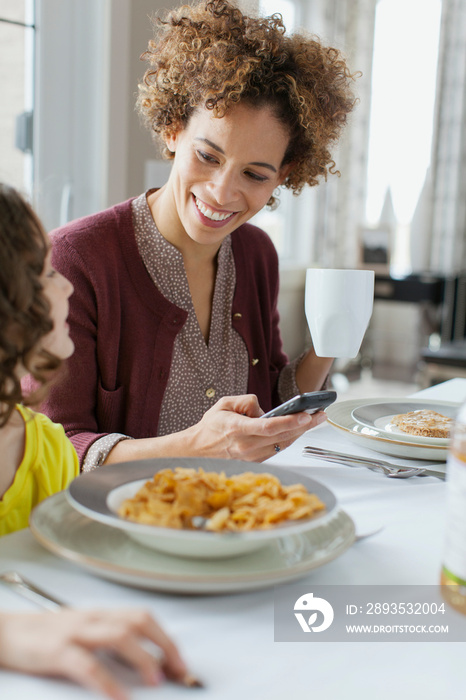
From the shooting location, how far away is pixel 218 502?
0.66 m

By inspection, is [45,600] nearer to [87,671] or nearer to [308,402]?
[87,671]

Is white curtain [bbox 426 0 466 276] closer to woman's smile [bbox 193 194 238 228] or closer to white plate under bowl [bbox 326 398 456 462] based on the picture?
woman's smile [bbox 193 194 238 228]

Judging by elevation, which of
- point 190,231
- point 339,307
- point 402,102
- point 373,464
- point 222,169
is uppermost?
point 402,102

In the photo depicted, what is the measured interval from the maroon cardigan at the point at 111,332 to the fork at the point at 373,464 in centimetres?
45

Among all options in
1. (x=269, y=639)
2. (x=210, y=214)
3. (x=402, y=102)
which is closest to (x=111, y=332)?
(x=210, y=214)

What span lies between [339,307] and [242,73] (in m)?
0.54

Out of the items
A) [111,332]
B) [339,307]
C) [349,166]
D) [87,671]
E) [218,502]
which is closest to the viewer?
[87,671]

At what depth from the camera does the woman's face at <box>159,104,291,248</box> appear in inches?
52.4

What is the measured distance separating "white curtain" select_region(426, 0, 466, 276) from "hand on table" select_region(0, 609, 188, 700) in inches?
199

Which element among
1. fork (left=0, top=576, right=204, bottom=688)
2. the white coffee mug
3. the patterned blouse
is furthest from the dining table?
the patterned blouse

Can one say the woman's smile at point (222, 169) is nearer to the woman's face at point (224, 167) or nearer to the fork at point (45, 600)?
the woman's face at point (224, 167)

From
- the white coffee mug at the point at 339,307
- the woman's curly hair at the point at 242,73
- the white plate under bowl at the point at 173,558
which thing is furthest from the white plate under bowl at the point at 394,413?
the woman's curly hair at the point at 242,73

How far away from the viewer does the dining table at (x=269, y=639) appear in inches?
18.9

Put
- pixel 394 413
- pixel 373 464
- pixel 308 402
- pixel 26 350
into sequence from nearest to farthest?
pixel 26 350, pixel 308 402, pixel 373 464, pixel 394 413
